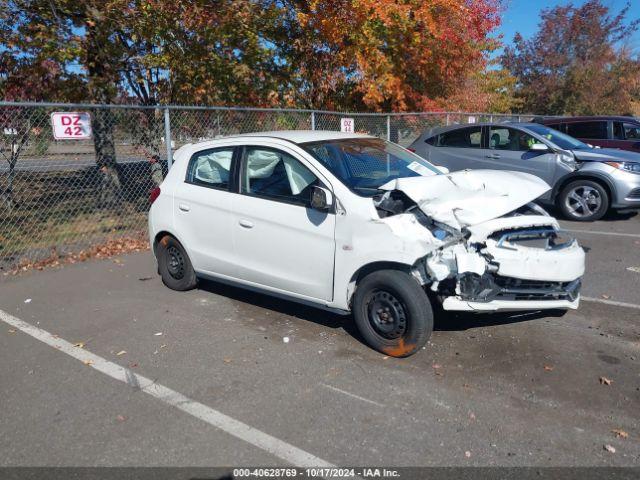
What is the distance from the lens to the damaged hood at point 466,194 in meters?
3.95

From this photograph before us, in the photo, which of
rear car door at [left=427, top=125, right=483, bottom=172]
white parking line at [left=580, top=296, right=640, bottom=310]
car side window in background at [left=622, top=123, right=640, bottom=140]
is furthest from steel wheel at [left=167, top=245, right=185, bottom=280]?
car side window in background at [left=622, top=123, right=640, bottom=140]

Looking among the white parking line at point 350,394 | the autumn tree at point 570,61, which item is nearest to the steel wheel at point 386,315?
the white parking line at point 350,394

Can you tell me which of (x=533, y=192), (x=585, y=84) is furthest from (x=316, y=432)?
(x=585, y=84)

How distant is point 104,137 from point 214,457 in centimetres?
765

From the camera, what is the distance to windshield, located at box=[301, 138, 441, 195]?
455 centimetres

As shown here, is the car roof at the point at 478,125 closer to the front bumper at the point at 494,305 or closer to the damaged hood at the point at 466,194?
the damaged hood at the point at 466,194

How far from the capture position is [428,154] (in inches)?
412

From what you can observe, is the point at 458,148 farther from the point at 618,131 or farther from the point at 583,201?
the point at 618,131

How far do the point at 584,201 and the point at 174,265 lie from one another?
6.84 meters

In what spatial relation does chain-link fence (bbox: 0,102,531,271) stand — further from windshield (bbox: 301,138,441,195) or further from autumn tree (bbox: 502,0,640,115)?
autumn tree (bbox: 502,0,640,115)

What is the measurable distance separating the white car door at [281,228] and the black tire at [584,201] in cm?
625

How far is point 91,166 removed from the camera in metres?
9.49

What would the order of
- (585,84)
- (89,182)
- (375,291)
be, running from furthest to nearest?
(585,84)
(89,182)
(375,291)

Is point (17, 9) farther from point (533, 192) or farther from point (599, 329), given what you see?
point (599, 329)
